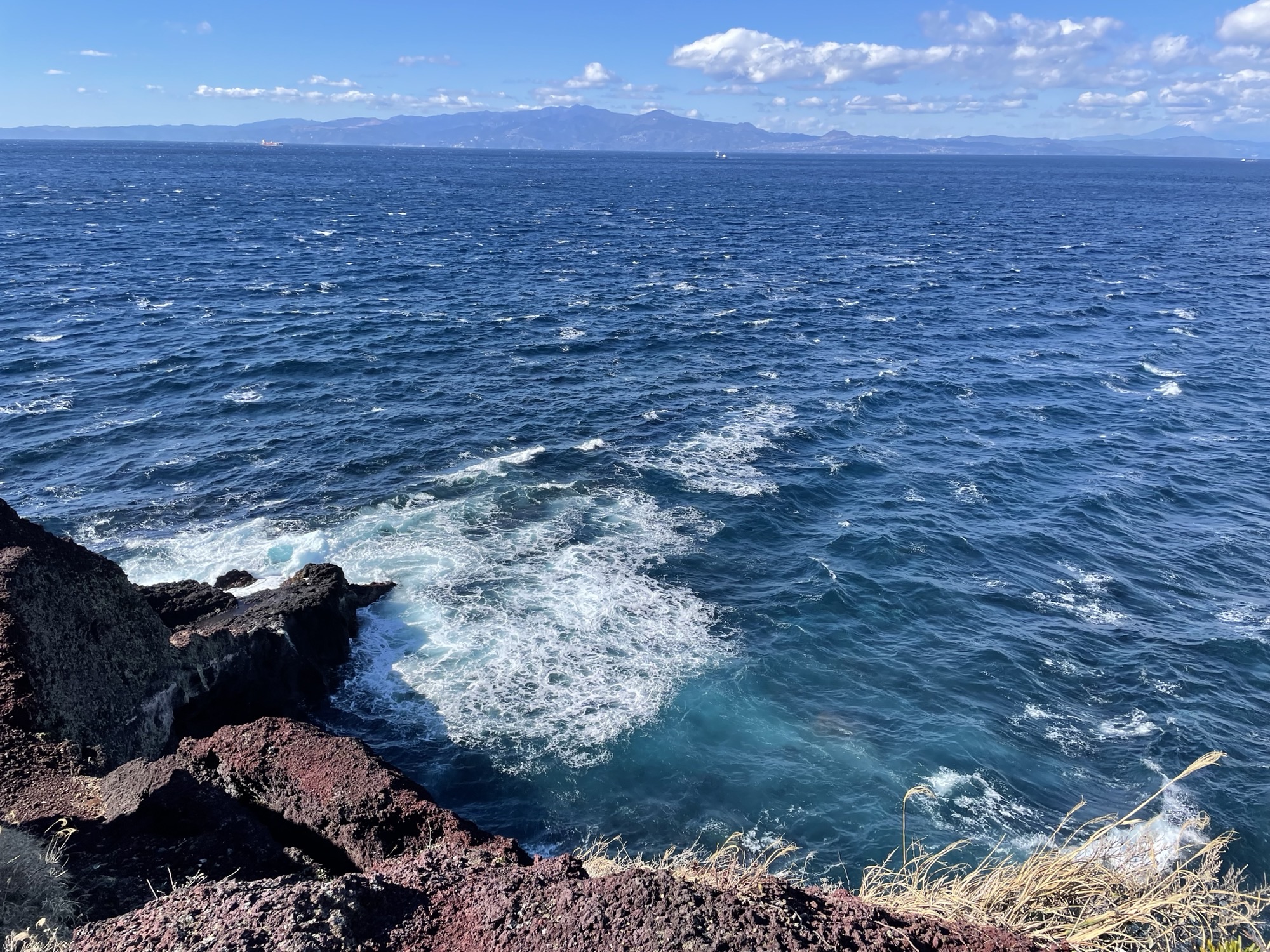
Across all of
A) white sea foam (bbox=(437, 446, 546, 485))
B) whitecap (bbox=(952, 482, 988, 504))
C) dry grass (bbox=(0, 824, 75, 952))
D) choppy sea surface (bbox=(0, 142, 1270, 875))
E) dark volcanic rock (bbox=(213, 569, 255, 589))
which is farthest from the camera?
white sea foam (bbox=(437, 446, 546, 485))

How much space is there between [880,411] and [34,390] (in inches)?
2219

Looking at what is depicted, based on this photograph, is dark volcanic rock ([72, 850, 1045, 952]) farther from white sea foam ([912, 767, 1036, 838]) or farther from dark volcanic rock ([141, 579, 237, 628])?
dark volcanic rock ([141, 579, 237, 628])

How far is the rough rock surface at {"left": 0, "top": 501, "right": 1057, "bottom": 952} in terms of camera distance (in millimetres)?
10109

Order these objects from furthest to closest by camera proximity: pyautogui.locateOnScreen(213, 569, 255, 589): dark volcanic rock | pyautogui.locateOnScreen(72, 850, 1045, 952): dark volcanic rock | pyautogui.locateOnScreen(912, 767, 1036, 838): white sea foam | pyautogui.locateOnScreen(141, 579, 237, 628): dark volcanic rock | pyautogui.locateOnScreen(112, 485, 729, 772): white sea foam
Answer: pyautogui.locateOnScreen(213, 569, 255, 589): dark volcanic rock < pyautogui.locateOnScreen(141, 579, 237, 628): dark volcanic rock < pyautogui.locateOnScreen(112, 485, 729, 772): white sea foam < pyautogui.locateOnScreen(912, 767, 1036, 838): white sea foam < pyautogui.locateOnScreen(72, 850, 1045, 952): dark volcanic rock

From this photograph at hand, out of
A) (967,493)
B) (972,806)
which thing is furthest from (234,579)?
(967,493)

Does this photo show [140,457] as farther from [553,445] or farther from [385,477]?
[553,445]

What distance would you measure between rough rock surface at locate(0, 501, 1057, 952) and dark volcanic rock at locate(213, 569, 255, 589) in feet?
13.2

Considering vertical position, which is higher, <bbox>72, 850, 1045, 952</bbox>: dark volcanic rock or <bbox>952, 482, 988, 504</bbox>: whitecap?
<bbox>72, 850, 1045, 952</bbox>: dark volcanic rock

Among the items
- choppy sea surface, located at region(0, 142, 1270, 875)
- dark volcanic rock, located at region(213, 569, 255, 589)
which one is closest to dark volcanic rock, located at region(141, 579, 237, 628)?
dark volcanic rock, located at region(213, 569, 255, 589)

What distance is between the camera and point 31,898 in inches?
419

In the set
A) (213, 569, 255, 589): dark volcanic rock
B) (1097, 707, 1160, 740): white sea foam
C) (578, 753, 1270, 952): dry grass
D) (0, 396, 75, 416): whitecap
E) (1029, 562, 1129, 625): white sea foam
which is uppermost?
(578, 753, 1270, 952): dry grass

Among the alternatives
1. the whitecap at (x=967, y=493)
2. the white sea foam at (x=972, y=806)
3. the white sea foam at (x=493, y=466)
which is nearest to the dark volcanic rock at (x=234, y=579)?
the white sea foam at (x=493, y=466)

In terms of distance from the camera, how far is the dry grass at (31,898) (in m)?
9.91

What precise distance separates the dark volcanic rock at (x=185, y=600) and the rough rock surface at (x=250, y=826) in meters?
0.19
